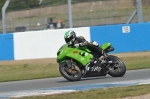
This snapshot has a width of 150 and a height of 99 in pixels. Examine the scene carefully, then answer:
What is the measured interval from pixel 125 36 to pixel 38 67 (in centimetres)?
420

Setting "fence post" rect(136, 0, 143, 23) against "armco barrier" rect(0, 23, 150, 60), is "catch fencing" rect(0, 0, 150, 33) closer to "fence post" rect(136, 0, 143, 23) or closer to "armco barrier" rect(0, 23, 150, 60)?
"fence post" rect(136, 0, 143, 23)

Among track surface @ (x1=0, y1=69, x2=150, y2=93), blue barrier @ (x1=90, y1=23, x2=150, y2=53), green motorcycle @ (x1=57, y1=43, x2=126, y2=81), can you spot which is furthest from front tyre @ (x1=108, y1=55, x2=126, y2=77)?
blue barrier @ (x1=90, y1=23, x2=150, y2=53)

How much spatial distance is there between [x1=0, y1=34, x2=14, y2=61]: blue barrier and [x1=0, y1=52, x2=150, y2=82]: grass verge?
1.13ft

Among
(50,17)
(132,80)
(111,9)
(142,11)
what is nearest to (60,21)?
(50,17)

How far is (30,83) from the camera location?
13391 mm

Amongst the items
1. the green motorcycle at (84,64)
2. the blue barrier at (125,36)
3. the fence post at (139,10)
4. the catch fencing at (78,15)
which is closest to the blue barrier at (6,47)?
the catch fencing at (78,15)

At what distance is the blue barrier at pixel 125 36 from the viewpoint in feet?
66.8

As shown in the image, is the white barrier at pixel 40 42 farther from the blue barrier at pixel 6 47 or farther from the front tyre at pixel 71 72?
the front tyre at pixel 71 72

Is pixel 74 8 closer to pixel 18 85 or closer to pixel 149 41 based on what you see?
pixel 149 41

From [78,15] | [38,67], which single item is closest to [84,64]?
[38,67]

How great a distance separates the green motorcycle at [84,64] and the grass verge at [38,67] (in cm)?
255

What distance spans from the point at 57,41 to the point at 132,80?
8959mm

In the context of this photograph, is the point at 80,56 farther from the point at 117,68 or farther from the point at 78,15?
the point at 78,15

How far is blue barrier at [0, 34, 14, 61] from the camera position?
68.0 ft
